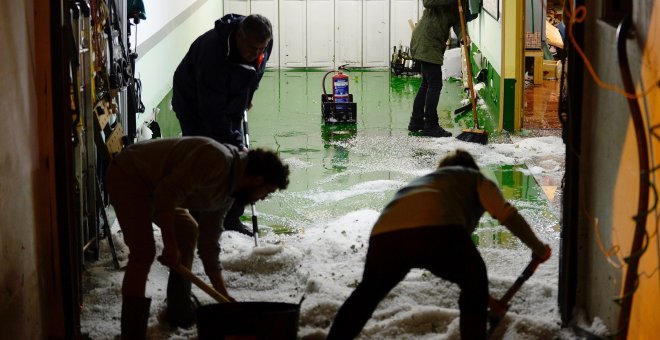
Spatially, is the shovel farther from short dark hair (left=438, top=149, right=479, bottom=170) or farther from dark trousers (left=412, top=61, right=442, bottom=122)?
dark trousers (left=412, top=61, right=442, bottom=122)

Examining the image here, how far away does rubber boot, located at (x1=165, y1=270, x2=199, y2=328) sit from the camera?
19.4ft

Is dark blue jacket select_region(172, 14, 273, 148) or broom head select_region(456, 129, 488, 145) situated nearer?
dark blue jacket select_region(172, 14, 273, 148)

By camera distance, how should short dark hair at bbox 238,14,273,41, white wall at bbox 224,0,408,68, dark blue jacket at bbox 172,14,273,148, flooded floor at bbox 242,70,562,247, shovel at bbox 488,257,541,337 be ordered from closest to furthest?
shovel at bbox 488,257,541,337, short dark hair at bbox 238,14,273,41, dark blue jacket at bbox 172,14,273,148, flooded floor at bbox 242,70,562,247, white wall at bbox 224,0,408,68

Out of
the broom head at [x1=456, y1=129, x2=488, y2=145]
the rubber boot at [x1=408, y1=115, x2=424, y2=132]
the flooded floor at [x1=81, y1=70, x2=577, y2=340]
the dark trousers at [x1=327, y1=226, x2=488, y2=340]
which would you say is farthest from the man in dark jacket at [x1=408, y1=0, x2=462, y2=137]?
the dark trousers at [x1=327, y1=226, x2=488, y2=340]

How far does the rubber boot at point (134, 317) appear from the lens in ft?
17.8

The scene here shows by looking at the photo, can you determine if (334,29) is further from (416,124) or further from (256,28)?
(256,28)

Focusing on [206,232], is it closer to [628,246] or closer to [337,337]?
[337,337]

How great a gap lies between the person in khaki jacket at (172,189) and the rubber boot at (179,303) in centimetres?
38

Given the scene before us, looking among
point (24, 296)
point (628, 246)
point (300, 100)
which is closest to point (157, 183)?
point (24, 296)

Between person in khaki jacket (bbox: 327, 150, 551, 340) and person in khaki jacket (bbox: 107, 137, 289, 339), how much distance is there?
68 centimetres

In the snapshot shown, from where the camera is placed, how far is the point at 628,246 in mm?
4602

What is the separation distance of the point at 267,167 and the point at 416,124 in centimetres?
745

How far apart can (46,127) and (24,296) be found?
893 mm

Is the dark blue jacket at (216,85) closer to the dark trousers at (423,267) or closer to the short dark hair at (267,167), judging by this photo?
the short dark hair at (267,167)
